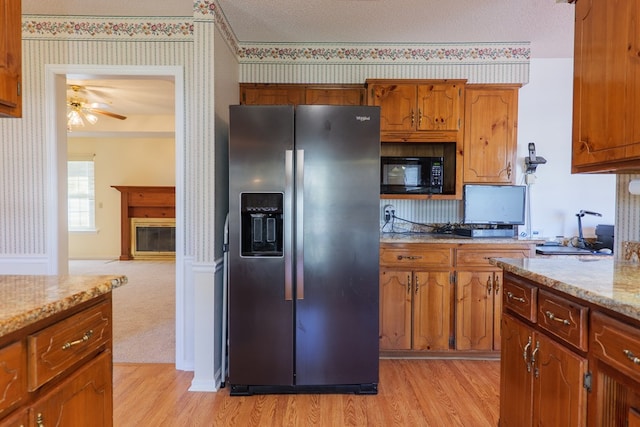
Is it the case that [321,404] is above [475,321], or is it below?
below

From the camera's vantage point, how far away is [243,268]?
7.52ft

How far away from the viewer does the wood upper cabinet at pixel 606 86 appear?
1.35 m

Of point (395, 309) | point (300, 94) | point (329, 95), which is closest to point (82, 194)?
point (300, 94)

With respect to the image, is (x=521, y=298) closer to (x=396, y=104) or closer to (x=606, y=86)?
(x=606, y=86)

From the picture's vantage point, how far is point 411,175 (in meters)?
3.12

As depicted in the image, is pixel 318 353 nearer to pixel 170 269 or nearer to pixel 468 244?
pixel 468 244

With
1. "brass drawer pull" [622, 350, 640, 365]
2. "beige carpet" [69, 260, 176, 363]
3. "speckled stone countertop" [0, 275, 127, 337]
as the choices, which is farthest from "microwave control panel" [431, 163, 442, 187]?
"beige carpet" [69, 260, 176, 363]

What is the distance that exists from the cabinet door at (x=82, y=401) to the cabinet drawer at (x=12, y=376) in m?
0.08

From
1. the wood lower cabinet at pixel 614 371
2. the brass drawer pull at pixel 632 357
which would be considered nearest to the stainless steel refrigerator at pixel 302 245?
the wood lower cabinet at pixel 614 371

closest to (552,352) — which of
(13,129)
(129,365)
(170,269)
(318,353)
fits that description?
(318,353)

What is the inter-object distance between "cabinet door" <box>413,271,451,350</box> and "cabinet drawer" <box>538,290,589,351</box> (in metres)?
1.36

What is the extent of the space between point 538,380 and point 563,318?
0.34 m

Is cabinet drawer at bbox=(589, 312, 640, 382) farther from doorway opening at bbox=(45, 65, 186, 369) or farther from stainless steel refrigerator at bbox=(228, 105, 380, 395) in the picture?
doorway opening at bbox=(45, 65, 186, 369)

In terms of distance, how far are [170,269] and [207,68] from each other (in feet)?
15.9
